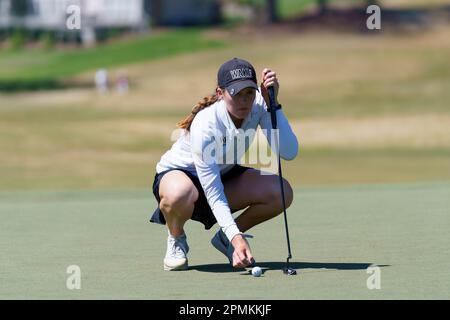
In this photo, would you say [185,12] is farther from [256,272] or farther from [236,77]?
[256,272]

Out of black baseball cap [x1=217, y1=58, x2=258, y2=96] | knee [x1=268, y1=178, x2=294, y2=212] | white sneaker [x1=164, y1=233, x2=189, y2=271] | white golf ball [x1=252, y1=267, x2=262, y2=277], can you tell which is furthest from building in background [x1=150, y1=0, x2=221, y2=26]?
white golf ball [x1=252, y1=267, x2=262, y2=277]

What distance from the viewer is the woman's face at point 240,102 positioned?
7504 mm

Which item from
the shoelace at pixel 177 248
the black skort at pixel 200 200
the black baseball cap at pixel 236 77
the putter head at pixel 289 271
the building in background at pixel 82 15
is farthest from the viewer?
the building in background at pixel 82 15

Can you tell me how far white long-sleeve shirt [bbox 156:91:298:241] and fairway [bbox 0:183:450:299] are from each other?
490mm

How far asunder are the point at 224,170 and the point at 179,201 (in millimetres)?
486

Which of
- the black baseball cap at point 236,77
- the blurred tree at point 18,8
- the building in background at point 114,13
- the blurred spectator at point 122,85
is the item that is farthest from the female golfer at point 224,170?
the blurred tree at point 18,8

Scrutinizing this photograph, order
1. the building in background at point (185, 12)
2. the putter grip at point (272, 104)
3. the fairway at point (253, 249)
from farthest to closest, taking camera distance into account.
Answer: the building in background at point (185, 12)
the putter grip at point (272, 104)
the fairway at point (253, 249)

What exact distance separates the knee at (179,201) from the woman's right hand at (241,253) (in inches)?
23.7

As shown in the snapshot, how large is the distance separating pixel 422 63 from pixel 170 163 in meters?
41.6

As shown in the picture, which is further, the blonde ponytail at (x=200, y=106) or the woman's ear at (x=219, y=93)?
the blonde ponytail at (x=200, y=106)

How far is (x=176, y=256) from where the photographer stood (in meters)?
7.94

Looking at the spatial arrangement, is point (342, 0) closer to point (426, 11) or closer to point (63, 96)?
point (426, 11)

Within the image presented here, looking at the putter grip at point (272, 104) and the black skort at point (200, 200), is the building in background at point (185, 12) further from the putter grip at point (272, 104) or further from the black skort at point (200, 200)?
the putter grip at point (272, 104)
